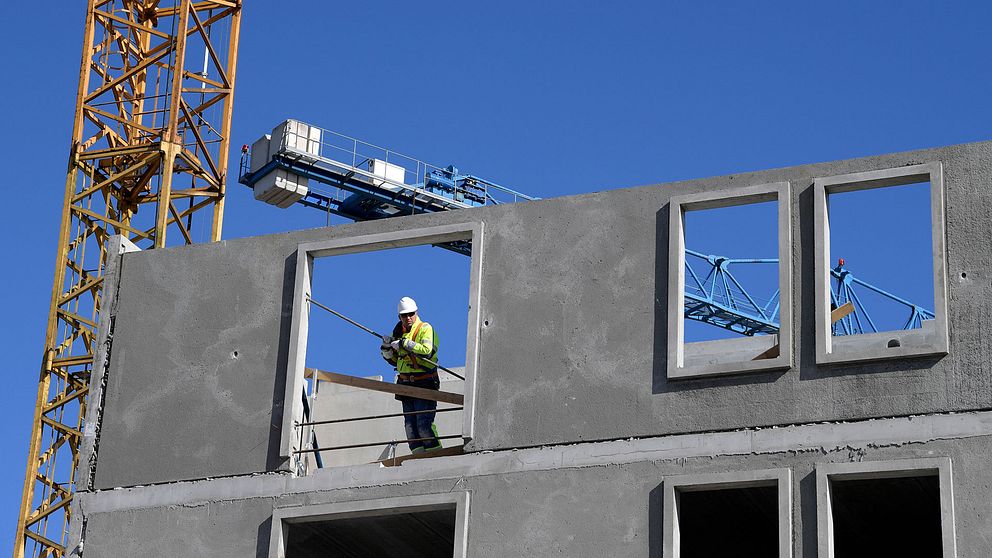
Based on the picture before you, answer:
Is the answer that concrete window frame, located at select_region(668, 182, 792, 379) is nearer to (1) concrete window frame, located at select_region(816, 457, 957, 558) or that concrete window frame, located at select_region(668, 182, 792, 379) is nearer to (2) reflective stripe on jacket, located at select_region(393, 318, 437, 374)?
A: (1) concrete window frame, located at select_region(816, 457, 957, 558)

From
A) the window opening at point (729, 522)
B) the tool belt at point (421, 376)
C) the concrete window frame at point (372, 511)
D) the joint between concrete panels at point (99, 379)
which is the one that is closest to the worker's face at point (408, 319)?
the tool belt at point (421, 376)

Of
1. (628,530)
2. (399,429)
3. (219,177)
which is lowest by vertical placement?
(628,530)

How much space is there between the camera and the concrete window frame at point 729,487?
16.4m

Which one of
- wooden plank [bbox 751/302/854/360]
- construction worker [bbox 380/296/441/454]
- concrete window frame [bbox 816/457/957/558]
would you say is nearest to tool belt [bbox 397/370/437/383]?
construction worker [bbox 380/296/441/454]

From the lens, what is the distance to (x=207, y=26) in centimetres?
4453

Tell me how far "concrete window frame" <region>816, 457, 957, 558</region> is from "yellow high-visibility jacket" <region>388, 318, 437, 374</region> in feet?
18.1

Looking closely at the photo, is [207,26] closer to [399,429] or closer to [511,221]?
[399,429]

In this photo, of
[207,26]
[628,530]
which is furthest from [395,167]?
[628,530]

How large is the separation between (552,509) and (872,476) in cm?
333

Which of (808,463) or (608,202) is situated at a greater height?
(608,202)

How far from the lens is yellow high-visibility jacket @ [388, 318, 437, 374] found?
2023 cm

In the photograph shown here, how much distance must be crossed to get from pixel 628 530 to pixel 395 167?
37683mm

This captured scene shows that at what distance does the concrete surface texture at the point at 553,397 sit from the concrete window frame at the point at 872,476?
109 millimetres

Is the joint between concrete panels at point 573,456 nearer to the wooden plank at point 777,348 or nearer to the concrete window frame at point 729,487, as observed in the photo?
the concrete window frame at point 729,487
